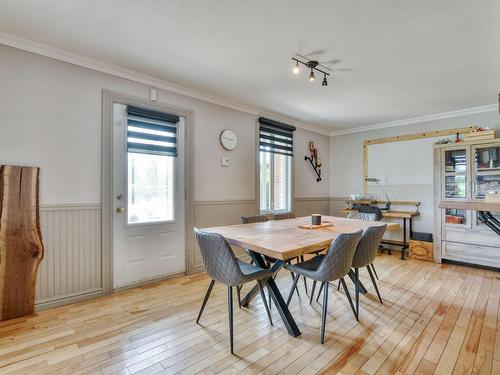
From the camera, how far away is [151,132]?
311 cm

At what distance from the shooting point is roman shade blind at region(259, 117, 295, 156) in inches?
171

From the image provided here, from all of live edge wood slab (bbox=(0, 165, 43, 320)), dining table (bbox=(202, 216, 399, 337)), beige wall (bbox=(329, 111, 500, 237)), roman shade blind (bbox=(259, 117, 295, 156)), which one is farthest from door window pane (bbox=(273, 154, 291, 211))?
live edge wood slab (bbox=(0, 165, 43, 320))

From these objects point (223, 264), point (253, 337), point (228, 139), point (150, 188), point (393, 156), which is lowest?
point (253, 337)

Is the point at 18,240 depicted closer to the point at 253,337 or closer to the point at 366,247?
the point at 253,337

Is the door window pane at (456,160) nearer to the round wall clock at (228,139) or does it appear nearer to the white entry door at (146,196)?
the round wall clock at (228,139)

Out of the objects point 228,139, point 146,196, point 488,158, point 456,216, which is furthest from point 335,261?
point 488,158

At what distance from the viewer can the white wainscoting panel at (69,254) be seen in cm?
243

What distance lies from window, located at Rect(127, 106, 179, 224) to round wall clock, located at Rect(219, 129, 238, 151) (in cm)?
70

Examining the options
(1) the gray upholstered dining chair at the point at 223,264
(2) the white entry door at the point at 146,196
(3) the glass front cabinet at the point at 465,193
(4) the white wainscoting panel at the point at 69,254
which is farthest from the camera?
(3) the glass front cabinet at the point at 465,193

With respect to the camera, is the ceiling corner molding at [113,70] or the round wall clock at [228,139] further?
the round wall clock at [228,139]

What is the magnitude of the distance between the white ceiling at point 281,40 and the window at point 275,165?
103 cm

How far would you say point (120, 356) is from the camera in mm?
1774

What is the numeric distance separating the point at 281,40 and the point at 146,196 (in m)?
2.19

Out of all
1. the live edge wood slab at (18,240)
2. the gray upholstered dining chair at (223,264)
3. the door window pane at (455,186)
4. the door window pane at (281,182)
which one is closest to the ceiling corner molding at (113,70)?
the door window pane at (281,182)
